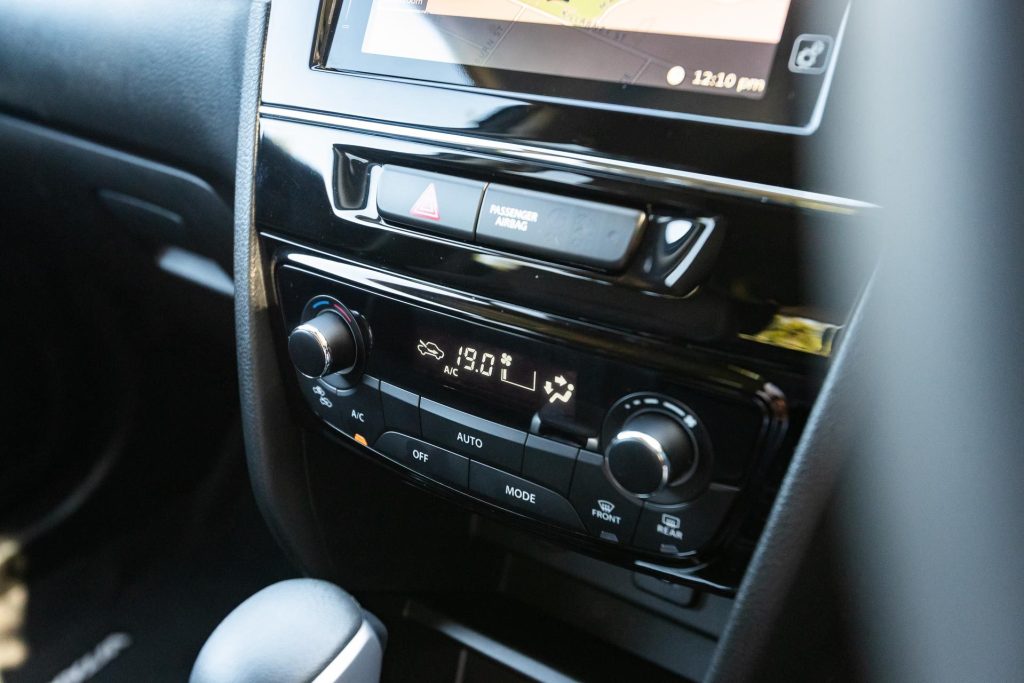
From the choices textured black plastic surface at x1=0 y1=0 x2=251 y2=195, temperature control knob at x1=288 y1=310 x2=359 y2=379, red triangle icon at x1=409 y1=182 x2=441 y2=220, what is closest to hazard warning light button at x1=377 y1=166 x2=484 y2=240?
red triangle icon at x1=409 y1=182 x2=441 y2=220

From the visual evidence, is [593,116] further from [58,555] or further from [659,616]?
[58,555]

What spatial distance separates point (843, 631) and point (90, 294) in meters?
1.03

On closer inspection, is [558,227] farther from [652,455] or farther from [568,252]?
[652,455]

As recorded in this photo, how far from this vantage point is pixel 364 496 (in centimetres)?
85

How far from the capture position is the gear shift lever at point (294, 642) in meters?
0.63

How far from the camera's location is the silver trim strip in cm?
44

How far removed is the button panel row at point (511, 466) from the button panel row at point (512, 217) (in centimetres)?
13

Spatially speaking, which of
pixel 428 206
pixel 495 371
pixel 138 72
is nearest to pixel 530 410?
pixel 495 371

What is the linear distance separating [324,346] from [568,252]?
8.3 inches

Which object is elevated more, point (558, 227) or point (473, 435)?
point (558, 227)

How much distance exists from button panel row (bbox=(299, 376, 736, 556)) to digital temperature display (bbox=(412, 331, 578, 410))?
0.03m

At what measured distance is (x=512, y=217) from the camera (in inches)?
20.7

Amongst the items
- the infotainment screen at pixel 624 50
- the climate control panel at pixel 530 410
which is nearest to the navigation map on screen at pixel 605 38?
the infotainment screen at pixel 624 50

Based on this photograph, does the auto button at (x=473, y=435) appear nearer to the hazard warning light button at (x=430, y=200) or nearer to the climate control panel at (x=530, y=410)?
the climate control panel at (x=530, y=410)
